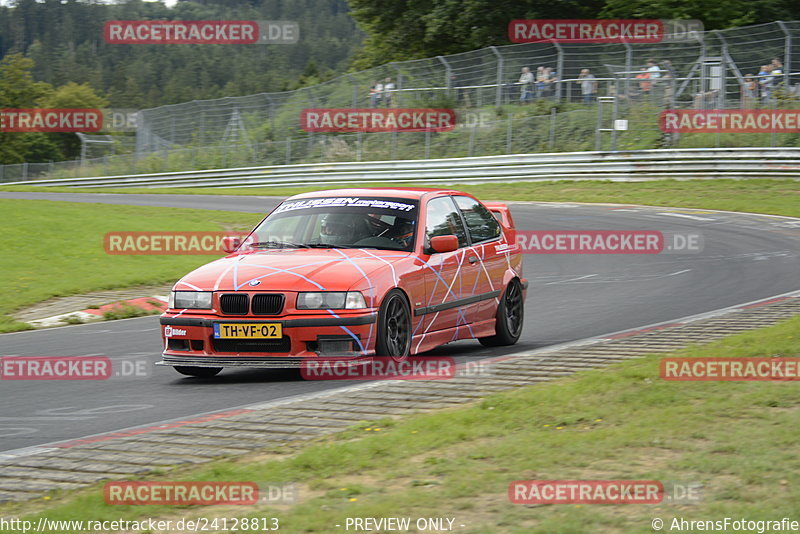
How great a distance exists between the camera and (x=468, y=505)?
449 cm

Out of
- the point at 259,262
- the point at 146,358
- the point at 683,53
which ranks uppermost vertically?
the point at 683,53

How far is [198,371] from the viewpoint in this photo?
28.6 feet

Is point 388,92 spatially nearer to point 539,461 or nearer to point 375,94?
point 375,94

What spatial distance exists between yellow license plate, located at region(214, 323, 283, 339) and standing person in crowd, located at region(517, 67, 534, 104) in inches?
1140

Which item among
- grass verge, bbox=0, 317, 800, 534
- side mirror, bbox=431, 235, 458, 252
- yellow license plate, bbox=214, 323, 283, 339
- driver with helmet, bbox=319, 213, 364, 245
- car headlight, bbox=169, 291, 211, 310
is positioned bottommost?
grass verge, bbox=0, 317, 800, 534

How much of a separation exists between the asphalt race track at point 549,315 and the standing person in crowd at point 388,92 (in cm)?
1452

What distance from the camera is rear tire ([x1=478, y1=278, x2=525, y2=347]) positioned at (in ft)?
33.8

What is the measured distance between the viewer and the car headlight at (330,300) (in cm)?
809

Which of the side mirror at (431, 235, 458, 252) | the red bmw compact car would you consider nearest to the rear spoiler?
the red bmw compact car

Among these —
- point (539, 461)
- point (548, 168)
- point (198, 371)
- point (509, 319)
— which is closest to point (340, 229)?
point (198, 371)

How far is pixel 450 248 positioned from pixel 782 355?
276 cm

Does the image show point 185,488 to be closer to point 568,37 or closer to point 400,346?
point 400,346

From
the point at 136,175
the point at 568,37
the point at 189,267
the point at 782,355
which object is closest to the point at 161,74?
the point at 136,175

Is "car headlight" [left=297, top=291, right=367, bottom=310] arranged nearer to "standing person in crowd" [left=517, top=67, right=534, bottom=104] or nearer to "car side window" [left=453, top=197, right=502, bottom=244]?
"car side window" [left=453, top=197, right=502, bottom=244]
